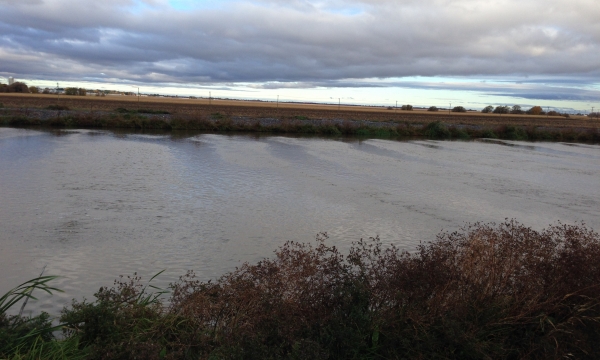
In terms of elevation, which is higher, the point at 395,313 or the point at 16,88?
the point at 16,88

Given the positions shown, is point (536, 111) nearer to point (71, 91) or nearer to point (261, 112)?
point (261, 112)

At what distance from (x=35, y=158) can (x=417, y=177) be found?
12.4m

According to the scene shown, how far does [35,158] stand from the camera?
55.6ft

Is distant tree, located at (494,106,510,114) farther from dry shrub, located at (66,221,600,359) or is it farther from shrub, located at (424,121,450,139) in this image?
dry shrub, located at (66,221,600,359)

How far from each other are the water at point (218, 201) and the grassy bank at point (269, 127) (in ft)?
29.0

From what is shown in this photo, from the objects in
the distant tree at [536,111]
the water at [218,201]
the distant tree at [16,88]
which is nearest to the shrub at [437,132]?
the water at [218,201]

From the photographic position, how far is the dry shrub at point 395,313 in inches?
167

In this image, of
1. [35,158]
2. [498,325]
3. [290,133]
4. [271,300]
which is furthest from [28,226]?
[290,133]

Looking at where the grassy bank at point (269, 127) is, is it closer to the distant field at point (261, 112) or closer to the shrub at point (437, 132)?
the shrub at point (437, 132)

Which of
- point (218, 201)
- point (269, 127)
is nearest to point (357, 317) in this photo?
point (218, 201)

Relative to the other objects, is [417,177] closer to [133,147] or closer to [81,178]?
[81,178]

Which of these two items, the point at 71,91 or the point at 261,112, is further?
the point at 71,91

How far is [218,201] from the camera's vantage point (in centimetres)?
1170

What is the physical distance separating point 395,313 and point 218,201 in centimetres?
756
